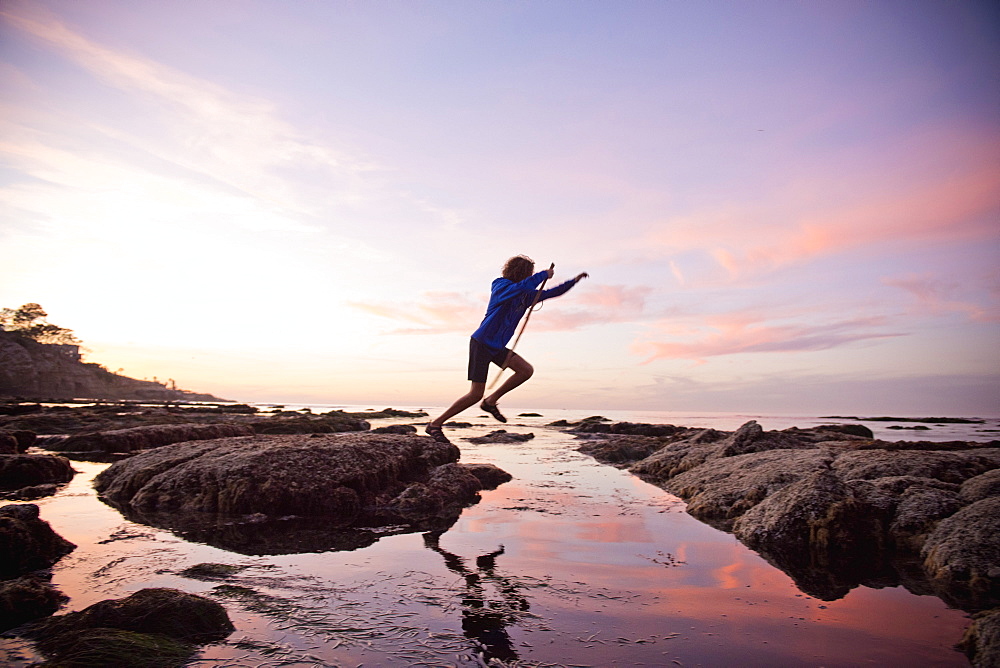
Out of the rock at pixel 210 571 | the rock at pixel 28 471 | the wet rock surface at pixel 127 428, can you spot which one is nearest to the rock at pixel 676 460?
the rock at pixel 210 571

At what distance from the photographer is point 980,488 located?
7.04 metres

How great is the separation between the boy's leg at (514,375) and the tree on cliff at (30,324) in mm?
131361

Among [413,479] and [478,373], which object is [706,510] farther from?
[413,479]

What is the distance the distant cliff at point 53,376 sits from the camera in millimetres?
90250

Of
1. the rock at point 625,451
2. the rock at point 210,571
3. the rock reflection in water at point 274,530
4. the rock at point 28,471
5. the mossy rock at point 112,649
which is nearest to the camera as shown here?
the mossy rock at point 112,649

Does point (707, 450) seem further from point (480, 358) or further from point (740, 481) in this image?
point (480, 358)

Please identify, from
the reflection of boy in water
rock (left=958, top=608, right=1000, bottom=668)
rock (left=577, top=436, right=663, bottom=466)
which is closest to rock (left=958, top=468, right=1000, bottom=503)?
rock (left=958, top=608, right=1000, bottom=668)

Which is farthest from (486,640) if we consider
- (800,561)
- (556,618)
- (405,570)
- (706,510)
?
(706,510)

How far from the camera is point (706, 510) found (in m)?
8.88

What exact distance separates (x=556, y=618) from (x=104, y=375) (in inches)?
5763

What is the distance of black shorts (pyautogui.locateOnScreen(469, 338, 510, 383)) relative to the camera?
8969 mm

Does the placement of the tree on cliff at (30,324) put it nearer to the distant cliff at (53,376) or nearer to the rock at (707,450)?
the distant cliff at (53,376)

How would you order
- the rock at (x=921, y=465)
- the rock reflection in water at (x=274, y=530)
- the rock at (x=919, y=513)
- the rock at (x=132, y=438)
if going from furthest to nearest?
the rock at (x=132, y=438) < the rock at (x=921, y=465) < the rock at (x=919, y=513) < the rock reflection in water at (x=274, y=530)

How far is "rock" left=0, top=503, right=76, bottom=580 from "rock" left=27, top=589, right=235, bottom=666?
170cm
